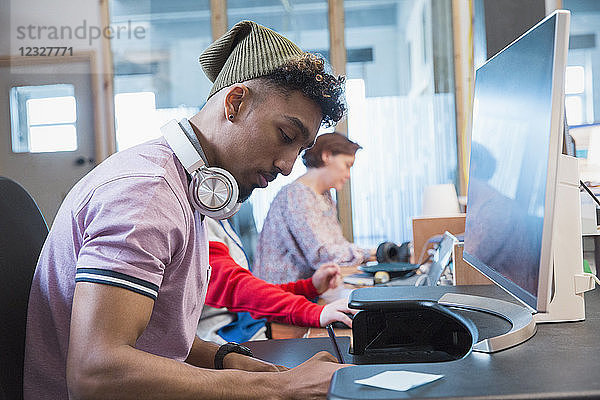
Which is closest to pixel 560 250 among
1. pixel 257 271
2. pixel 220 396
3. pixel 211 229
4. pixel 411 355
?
pixel 411 355

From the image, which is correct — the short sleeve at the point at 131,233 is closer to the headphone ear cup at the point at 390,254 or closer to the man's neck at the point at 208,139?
the man's neck at the point at 208,139

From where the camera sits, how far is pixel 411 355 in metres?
1.08

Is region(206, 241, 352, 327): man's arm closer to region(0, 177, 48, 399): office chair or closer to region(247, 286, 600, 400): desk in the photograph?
region(0, 177, 48, 399): office chair

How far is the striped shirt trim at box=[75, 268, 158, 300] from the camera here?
0.77m

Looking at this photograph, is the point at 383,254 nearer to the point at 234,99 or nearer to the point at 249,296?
the point at 249,296

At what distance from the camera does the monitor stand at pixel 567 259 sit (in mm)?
891

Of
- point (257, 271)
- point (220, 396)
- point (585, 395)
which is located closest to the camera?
point (585, 395)

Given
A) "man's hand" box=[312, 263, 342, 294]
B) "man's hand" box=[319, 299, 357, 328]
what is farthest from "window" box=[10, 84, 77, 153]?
"man's hand" box=[319, 299, 357, 328]

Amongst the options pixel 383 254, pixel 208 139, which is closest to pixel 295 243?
pixel 383 254

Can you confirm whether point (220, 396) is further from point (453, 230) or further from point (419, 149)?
point (419, 149)

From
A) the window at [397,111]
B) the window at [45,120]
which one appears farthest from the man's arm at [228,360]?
the window at [45,120]

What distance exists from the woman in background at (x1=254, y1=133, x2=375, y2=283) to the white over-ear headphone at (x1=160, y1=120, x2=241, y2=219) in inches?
60.4

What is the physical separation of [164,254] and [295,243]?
5.76 feet

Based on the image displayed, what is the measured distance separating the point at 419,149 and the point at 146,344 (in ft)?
13.1
